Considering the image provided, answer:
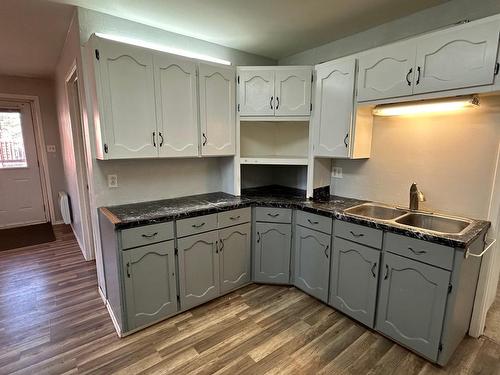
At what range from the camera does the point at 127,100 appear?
80.1 inches

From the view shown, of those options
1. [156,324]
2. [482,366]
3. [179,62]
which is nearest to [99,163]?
[179,62]

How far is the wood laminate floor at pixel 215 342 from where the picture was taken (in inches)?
68.3

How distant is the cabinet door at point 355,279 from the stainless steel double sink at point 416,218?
29cm

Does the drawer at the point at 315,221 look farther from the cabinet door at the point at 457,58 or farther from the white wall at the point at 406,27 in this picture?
the white wall at the point at 406,27

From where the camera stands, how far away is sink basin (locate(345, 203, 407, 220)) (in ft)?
7.47

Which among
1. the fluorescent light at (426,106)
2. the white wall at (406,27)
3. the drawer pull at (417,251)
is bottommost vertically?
the drawer pull at (417,251)

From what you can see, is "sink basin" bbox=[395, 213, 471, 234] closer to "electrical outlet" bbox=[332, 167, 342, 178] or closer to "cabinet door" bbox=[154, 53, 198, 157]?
"electrical outlet" bbox=[332, 167, 342, 178]

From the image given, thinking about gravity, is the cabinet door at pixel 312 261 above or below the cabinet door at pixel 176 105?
below

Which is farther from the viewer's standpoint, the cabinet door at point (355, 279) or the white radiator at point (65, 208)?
the white radiator at point (65, 208)

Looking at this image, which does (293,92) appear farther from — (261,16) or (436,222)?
(436,222)

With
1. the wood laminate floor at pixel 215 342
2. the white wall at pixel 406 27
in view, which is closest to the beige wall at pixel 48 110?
the wood laminate floor at pixel 215 342

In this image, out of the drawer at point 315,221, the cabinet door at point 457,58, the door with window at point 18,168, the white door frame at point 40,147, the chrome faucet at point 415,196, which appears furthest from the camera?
the door with window at point 18,168

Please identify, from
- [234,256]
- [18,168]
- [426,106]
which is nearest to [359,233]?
[426,106]

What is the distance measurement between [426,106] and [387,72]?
→ 38 cm
